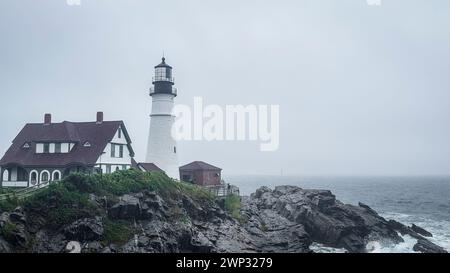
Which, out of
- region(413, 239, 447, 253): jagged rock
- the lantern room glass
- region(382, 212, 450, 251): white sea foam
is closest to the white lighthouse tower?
the lantern room glass

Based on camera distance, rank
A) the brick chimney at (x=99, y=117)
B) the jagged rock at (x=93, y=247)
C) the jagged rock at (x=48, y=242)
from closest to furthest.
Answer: the jagged rock at (x=48, y=242) < the jagged rock at (x=93, y=247) < the brick chimney at (x=99, y=117)

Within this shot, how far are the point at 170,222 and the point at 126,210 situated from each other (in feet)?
6.51

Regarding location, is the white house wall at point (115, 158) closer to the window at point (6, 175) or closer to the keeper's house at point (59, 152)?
the keeper's house at point (59, 152)

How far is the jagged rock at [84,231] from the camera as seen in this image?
13741 millimetres

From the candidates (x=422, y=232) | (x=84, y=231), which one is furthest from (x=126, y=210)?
(x=422, y=232)

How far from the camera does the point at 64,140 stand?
21.9 meters

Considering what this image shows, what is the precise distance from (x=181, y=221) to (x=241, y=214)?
5.25m

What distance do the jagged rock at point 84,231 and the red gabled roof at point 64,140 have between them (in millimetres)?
7400

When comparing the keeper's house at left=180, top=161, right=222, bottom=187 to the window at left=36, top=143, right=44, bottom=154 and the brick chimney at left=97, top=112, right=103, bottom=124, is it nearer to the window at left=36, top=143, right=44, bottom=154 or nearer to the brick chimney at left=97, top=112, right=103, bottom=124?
the brick chimney at left=97, top=112, right=103, bottom=124

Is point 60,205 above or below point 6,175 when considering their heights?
below

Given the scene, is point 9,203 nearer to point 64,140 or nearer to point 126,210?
point 126,210

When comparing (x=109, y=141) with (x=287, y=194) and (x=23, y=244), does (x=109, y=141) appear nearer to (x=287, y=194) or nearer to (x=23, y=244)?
(x=23, y=244)

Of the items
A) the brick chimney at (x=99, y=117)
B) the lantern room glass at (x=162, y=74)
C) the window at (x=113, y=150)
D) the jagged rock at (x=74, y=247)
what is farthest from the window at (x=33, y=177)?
the jagged rock at (x=74, y=247)
